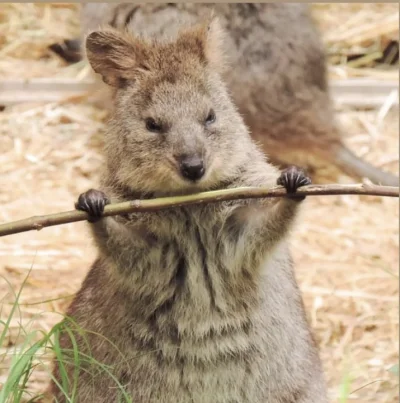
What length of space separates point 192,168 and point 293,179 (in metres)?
0.37

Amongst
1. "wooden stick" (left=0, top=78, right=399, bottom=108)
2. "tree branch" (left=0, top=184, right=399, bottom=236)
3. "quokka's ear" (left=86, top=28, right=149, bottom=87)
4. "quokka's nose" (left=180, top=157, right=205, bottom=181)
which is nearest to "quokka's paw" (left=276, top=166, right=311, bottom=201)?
"tree branch" (left=0, top=184, right=399, bottom=236)

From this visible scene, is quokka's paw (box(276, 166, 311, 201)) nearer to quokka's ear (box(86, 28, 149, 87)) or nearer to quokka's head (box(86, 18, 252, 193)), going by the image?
quokka's head (box(86, 18, 252, 193))

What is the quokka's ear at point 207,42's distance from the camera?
4039mm

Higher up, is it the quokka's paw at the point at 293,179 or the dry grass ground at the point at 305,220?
the quokka's paw at the point at 293,179

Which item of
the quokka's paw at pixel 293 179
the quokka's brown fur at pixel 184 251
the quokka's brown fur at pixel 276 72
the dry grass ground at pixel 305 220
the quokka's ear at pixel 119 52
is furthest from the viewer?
the quokka's brown fur at pixel 276 72

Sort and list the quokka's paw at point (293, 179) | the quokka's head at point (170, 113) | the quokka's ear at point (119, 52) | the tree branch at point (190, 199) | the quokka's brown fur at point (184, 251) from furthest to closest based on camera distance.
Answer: the quokka's ear at point (119, 52)
the quokka's brown fur at point (184, 251)
the quokka's head at point (170, 113)
the quokka's paw at point (293, 179)
the tree branch at point (190, 199)

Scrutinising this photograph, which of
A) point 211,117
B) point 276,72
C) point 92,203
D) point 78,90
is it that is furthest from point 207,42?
point 78,90

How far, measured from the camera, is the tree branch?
134 inches

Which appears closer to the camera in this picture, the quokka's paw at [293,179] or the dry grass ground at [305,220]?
the quokka's paw at [293,179]

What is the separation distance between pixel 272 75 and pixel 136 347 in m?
3.45

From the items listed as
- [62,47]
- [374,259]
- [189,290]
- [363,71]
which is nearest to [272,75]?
[374,259]

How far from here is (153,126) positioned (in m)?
3.86

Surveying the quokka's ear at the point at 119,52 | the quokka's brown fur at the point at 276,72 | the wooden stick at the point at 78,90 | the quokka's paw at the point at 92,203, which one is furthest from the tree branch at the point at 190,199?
the wooden stick at the point at 78,90

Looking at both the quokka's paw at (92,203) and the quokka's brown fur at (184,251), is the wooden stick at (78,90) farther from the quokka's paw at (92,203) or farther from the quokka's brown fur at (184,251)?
the quokka's paw at (92,203)
